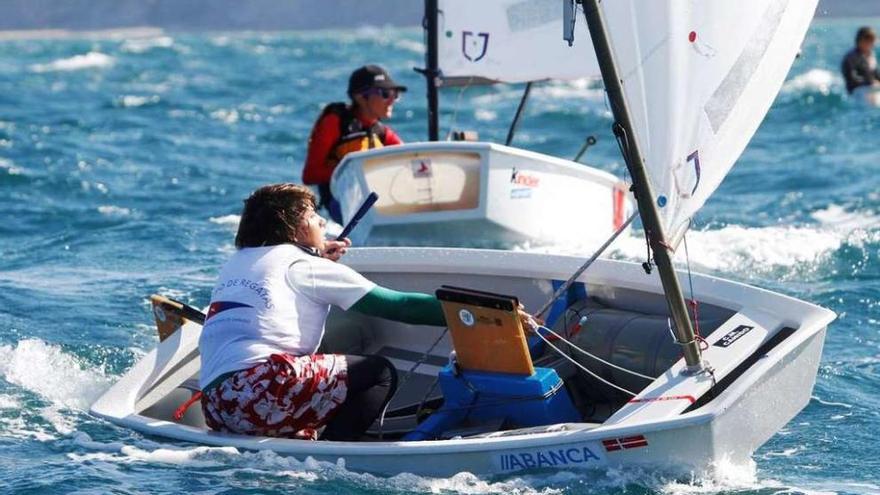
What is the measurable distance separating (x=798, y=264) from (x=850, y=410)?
2619 millimetres

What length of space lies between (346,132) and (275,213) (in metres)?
3.83

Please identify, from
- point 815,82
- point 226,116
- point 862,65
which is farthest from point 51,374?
point 815,82

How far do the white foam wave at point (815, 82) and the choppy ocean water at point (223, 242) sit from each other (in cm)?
11

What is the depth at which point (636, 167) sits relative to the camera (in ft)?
13.5

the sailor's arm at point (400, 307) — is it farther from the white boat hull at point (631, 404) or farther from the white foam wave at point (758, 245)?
the white foam wave at point (758, 245)

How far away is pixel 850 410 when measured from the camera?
5.32 m

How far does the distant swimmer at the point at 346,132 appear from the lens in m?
8.09

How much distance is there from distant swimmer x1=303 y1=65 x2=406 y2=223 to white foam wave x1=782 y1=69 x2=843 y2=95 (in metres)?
10.0

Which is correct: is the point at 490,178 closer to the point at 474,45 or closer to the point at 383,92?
the point at 383,92

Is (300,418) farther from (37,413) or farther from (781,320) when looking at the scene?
(781,320)

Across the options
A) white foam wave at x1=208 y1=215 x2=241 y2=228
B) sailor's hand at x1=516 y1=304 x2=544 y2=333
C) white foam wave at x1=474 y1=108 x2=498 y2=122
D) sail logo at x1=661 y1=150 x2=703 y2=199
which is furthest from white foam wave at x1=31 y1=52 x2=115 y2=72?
sail logo at x1=661 y1=150 x2=703 y2=199

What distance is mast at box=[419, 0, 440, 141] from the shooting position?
859 centimetres

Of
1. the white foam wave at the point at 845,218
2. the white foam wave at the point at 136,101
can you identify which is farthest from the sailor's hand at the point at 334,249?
the white foam wave at the point at 136,101

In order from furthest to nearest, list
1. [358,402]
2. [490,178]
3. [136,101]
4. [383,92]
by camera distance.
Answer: [136,101] < [383,92] < [490,178] < [358,402]
